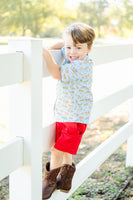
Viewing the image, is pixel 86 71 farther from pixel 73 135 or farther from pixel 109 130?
pixel 109 130

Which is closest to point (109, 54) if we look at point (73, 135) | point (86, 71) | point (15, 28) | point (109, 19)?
point (86, 71)

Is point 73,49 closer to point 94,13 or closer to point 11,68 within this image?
point 11,68

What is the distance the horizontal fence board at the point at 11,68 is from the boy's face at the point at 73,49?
346 millimetres

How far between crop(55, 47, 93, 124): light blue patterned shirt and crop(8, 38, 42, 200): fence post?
0.18m

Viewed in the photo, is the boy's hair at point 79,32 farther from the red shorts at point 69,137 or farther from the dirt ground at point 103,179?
the dirt ground at point 103,179

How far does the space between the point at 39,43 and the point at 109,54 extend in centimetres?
98

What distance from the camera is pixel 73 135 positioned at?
5.49 ft

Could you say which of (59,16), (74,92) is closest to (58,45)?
(74,92)

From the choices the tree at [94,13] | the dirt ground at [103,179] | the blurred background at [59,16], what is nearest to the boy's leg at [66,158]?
the dirt ground at [103,179]

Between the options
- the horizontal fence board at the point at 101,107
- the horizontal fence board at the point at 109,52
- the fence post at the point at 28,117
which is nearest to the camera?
the fence post at the point at 28,117

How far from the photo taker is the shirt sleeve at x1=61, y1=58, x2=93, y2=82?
1526 millimetres

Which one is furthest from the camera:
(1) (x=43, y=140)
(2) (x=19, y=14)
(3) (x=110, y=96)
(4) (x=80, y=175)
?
(2) (x=19, y=14)

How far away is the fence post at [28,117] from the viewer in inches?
52.4

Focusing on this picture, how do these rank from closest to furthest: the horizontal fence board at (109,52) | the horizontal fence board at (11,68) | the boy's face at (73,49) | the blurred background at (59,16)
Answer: the horizontal fence board at (11,68) < the boy's face at (73,49) < the horizontal fence board at (109,52) < the blurred background at (59,16)
